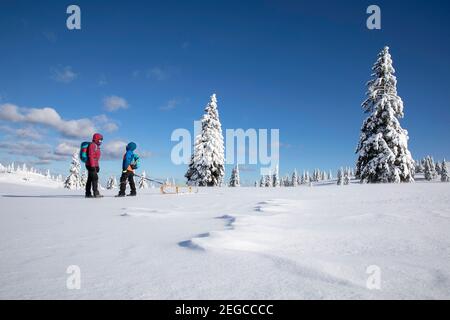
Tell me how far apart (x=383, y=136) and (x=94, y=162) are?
23.2 meters

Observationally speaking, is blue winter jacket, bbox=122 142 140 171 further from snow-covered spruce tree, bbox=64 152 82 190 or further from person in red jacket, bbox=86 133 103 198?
snow-covered spruce tree, bbox=64 152 82 190

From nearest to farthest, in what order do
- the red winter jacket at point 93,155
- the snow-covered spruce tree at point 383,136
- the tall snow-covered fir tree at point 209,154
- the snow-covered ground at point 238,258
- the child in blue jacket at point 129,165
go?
the snow-covered ground at point 238,258 → the red winter jacket at point 93,155 → the child in blue jacket at point 129,165 → the snow-covered spruce tree at point 383,136 → the tall snow-covered fir tree at point 209,154

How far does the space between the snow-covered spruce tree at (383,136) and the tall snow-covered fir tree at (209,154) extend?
15.9 m

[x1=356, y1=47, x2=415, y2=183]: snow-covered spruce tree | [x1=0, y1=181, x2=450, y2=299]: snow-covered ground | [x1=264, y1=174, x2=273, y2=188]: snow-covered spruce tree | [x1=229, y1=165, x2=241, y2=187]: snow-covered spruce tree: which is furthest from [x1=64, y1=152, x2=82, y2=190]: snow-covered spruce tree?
[x1=264, y1=174, x2=273, y2=188]: snow-covered spruce tree

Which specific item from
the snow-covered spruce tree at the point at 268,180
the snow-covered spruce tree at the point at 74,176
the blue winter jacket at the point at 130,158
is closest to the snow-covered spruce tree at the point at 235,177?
the snow-covered spruce tree at the point at 74,176

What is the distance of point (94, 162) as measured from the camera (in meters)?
9.12

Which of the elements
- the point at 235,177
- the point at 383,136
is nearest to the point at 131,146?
the point at 383,136

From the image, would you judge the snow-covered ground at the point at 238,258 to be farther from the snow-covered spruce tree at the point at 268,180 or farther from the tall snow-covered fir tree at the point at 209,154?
the snow-covered spruce tree at the point at 268,180

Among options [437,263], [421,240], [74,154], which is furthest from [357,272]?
[74,154]

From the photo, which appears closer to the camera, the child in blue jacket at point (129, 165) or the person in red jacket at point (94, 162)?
the person in red jacket at point (94, 162)

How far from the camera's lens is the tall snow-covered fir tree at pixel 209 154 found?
3338cm

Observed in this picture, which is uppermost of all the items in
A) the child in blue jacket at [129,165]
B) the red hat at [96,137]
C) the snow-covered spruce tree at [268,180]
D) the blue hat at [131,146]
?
the red hat at [96,137]

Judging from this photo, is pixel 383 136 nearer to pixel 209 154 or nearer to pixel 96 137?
pixel 209 154
